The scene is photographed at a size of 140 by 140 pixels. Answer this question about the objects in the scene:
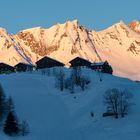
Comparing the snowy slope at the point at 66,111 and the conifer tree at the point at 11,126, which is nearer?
the conifer tree at the point at 11,126

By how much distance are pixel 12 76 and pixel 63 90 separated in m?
21.9

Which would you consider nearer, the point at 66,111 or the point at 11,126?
the point at 11,126

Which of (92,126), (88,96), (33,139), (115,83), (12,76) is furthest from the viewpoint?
(12,76)

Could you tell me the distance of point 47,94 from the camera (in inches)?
5659

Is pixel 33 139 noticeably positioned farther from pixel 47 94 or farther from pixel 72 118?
pixel 47 94

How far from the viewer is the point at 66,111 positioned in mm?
132000

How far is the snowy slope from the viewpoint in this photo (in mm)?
114812

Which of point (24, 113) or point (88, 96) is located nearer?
point (24, 113)

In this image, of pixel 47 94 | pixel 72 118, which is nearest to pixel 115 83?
pixel 47 94

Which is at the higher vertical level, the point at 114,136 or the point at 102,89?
the point at 102,89

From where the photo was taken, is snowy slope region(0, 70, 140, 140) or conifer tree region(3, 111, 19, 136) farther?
snowy slope region(0, 70, 140, 140)

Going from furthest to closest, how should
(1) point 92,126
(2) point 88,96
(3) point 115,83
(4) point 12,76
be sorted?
(4) point 12,76
(3) point 115,83
(2) point 88,96
(1) point 92,126

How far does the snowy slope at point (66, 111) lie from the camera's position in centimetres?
11481

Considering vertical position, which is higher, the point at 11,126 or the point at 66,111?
Answer: the point at 66,111
